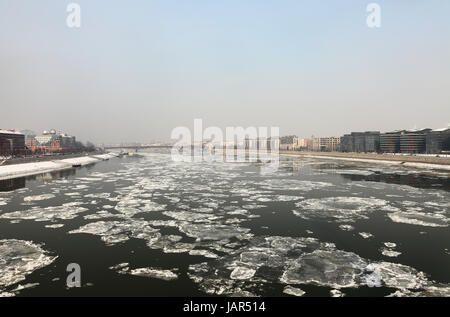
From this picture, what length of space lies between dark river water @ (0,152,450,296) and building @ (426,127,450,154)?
106463 millimetres

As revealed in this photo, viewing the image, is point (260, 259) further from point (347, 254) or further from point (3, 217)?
point (3, 217)

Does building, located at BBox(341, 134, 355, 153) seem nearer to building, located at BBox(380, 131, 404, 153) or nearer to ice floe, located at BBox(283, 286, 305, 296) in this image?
building, located at BBox(380, 131, 404, 153)

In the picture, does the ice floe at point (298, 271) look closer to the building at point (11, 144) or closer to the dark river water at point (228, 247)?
the dark river water at point (228, 247)

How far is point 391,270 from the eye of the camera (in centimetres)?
865

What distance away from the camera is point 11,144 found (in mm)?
96875

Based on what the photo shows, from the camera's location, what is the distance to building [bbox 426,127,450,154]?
10197 cm

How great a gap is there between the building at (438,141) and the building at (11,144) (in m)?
144

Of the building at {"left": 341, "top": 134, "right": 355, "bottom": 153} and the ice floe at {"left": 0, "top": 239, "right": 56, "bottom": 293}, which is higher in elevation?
the building at {"left": 341, "top": 134, "right": 355, "bottom": 153}

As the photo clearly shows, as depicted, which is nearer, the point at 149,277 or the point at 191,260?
the point at 149,277

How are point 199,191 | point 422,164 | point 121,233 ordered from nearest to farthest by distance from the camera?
→ point 121,233 → point 199,191 → point 422,164

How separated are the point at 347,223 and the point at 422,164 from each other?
54.6 m

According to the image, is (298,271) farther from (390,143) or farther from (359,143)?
(359,143)

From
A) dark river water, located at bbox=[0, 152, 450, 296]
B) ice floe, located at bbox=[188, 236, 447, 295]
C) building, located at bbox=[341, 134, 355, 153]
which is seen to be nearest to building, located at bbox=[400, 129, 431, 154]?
building, located at bbox=[341, 134, 355, 153]
